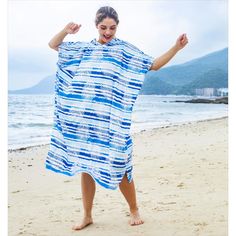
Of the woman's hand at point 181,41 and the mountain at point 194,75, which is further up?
the mountain at point 194,75

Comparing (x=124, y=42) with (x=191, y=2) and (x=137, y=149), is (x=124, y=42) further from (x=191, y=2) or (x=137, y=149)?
(x=137, y=149)

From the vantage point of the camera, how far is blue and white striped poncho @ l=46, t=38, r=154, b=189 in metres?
2.47

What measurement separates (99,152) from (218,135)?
534 centimetres

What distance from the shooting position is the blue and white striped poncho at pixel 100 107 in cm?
247

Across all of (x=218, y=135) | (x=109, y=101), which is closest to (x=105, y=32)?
(x=109, y=101)

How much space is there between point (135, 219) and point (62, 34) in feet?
4.13

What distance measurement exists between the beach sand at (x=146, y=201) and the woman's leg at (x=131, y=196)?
0.05 m

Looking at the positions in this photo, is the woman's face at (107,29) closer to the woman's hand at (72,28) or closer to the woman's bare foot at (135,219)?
the woman's hand at (72,28)

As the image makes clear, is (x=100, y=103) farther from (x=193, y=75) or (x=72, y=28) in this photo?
(x=193, y=75)

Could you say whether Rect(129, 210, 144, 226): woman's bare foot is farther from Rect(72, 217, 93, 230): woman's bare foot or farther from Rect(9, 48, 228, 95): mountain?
Rect(9, 48, 228, 95): mountain

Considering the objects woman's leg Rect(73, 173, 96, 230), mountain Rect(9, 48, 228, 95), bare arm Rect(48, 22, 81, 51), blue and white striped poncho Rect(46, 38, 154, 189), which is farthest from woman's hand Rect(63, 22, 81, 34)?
mountain Rect(9, 48, 228, 95)

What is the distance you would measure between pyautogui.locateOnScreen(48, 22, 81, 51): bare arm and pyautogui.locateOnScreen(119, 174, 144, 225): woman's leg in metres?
0.94

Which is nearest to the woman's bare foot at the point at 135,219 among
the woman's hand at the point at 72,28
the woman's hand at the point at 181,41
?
the woman's hand at the point at 181,41

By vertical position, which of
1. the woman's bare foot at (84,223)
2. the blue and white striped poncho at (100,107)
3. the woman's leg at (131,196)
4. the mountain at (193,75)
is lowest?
the woman's bare foot at (84,223)
